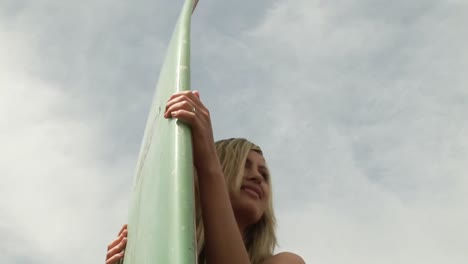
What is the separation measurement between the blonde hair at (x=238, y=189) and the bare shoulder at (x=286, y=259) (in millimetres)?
208

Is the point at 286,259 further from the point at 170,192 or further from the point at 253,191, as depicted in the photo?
the point at 170,192

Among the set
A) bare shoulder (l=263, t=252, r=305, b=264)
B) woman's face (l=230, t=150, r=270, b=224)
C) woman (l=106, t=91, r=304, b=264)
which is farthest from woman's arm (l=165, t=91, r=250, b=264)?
woman's face (l=230, t=150, r=270, b=224)

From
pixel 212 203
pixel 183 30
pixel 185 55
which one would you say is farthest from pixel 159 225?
pixel 183 30

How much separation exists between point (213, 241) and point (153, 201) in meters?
0.23

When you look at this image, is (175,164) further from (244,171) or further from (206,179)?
(244,171)

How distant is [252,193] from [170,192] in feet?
3.08

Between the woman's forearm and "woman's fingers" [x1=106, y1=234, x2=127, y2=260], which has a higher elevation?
"woman's fingers" [x1=106, y1=234, x2=127, y2=260]

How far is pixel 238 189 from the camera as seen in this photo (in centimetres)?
206

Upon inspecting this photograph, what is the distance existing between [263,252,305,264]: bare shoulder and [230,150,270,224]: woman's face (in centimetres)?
28

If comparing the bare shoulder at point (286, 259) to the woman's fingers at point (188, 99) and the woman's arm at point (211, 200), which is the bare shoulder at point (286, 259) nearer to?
the woman's arm at point (211, 200)

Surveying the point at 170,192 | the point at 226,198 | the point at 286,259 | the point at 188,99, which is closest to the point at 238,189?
the point at 286,259

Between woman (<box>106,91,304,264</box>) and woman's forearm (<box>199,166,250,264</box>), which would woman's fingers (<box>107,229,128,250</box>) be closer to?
woman (<box>106,91,304,264</box>)

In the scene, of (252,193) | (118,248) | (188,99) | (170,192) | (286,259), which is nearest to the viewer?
(170,192)

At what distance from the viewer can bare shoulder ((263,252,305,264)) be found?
70.4 inches
